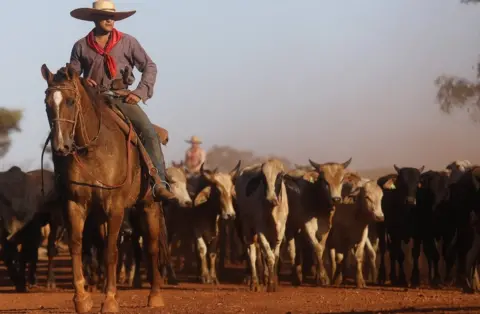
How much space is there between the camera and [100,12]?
12.6 metres

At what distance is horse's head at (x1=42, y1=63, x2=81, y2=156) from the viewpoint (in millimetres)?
11102

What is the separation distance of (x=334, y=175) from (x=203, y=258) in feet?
9.88

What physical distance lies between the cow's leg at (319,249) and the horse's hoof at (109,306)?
25.5 ft

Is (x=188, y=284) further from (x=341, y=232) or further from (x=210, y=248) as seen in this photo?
(x=341, y=232)

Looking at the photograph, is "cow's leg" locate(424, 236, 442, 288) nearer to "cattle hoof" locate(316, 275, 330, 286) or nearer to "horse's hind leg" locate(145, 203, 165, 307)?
"cattle hoof" locate(316, 275, 330, 286)

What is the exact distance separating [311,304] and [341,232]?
22.5ft

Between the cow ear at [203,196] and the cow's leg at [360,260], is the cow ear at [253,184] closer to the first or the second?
the cow ear at [203,196]

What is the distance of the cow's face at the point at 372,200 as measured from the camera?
1973cm

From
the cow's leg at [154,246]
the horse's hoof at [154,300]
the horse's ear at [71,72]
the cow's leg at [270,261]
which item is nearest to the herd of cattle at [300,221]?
the cow's leg at [270,261]

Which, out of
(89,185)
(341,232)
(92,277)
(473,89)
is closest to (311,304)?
(89,185)

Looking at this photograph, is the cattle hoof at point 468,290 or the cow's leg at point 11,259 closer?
the cattle hoof at point 468,290

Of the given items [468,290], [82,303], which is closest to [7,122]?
[468,290]

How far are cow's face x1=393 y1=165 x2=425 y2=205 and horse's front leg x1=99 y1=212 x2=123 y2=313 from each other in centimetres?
929

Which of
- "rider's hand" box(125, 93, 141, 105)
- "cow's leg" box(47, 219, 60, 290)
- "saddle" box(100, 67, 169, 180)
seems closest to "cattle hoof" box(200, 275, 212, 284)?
"cow's leg" box(47, 219, 60, 290)
